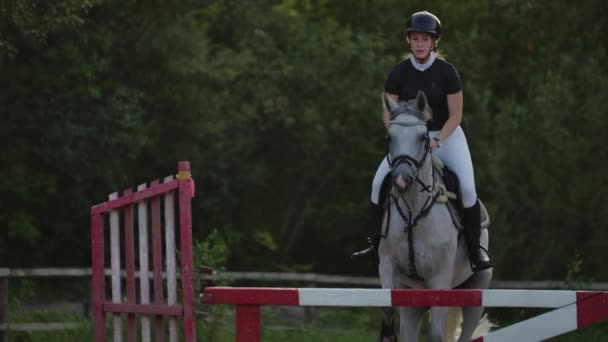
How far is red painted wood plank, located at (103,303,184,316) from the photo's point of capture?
862 cm

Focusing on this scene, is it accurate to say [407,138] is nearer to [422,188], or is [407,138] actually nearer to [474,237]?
[422,188]

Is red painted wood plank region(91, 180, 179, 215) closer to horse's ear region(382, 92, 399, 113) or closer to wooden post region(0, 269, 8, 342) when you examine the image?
horse's ear region(382, 92, 399, 113)

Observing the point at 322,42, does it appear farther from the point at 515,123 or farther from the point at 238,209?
the point at 515,123

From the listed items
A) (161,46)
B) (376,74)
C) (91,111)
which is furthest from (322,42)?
(91,111)

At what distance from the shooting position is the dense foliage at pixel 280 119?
20047 mm

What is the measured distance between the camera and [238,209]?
31125mm

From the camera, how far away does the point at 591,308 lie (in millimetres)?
6832

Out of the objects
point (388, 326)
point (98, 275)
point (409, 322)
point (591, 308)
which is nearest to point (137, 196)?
point (98, 275)

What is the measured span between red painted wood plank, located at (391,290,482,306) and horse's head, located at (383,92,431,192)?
166cm

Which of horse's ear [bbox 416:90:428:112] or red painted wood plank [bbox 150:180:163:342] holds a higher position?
horse's ear [bbox 416:90:428:112]

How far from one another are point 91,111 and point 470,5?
45.7 ft

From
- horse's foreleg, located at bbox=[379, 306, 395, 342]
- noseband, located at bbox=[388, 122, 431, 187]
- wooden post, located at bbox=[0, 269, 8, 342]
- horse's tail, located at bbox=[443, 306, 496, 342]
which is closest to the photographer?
noseband, located at bbox=[388, 122, 431, 187]

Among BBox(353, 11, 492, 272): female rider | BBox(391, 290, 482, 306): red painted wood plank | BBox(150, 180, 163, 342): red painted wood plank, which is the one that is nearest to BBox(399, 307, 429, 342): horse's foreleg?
BBox(353, 11, 492, 272): female rider

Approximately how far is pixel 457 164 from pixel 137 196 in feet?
7.72
